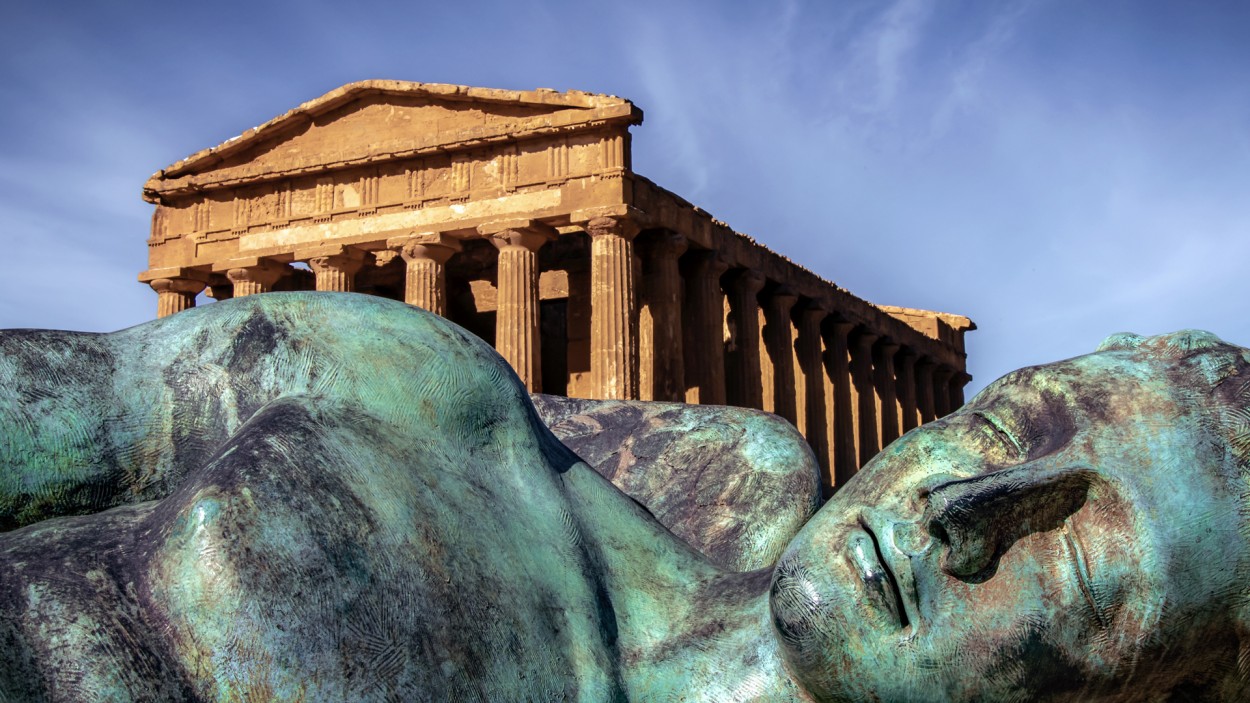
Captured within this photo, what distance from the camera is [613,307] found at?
21.4 meters

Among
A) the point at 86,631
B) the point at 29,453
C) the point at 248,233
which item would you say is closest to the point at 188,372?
the point at 29,453

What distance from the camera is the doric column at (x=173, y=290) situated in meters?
25.8

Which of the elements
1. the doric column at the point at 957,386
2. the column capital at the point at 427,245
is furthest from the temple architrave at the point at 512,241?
the doric column at the point at 957,386

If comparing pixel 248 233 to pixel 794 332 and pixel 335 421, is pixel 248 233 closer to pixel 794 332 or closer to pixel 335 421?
pixel 794 332

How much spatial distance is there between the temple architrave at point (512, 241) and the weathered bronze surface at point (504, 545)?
61.2 feet

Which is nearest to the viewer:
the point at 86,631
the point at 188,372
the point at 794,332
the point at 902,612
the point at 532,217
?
the point at 86,631

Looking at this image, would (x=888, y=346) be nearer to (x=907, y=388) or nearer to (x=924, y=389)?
(x=907, y=388)

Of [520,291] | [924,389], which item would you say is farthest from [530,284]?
[924,389]

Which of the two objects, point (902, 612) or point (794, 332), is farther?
point (794, 332)

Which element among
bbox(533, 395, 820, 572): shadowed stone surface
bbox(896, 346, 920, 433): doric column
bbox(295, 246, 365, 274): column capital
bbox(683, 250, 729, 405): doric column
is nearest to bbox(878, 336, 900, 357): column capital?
bbox(896, 346, 920, 433): doric column

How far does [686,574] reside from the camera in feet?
6.61

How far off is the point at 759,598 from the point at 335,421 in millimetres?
594

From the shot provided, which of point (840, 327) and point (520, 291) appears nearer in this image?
point (520, 291)

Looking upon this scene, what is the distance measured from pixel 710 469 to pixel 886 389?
103ft
